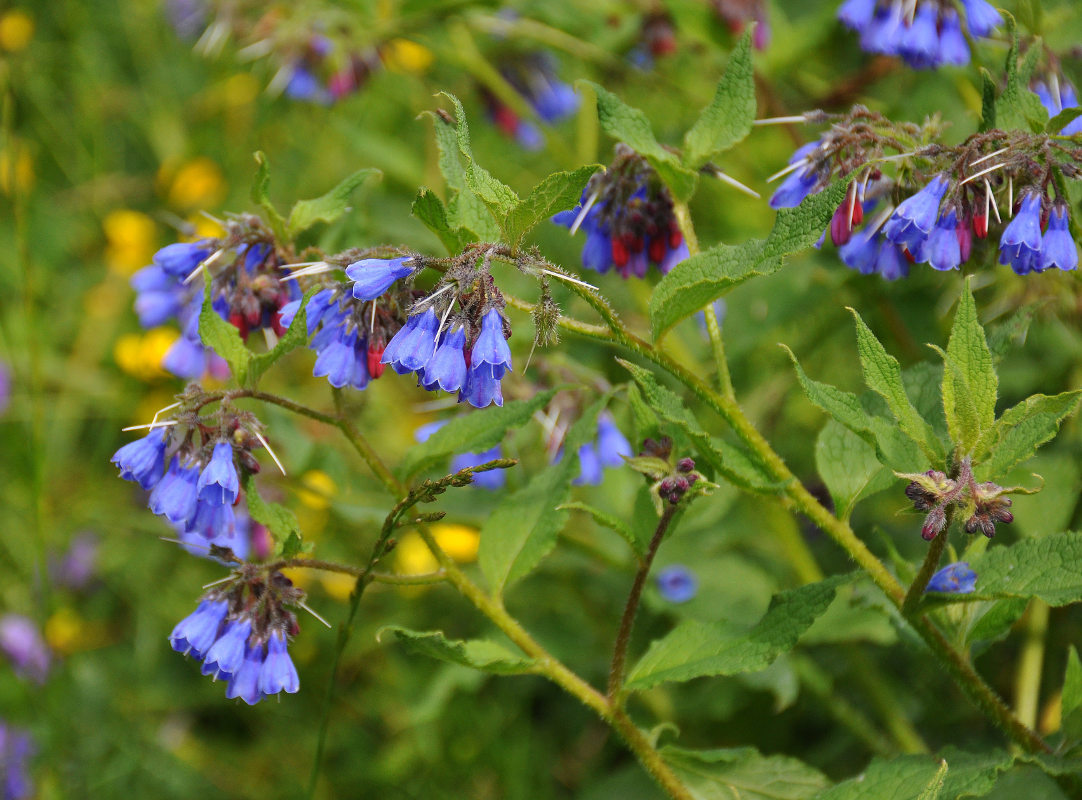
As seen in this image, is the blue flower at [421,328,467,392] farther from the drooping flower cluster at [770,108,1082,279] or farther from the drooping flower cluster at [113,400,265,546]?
the drooping flower cluster at [770,108,1082,279]

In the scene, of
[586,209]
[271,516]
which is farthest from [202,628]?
[586,209]

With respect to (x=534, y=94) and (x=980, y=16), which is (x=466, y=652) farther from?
(x=534, y=94)

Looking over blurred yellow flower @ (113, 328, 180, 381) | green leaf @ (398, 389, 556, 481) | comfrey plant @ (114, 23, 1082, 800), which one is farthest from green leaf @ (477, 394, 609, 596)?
blurred yellow flower @ (113, 328, 180, 381)

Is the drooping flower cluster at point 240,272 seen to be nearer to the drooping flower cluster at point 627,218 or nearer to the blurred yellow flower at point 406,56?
the drooping flower cluster at point 627,218

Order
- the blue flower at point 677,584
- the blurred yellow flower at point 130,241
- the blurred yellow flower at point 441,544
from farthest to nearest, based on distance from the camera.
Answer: the blurred yellow flower at point 130,241 < the blurred yellow flower at point 441,544 < the blue flower at point 677,584

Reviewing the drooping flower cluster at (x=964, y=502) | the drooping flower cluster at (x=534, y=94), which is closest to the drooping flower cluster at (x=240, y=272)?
the drooping flower cluster at (x=964, y=502)
